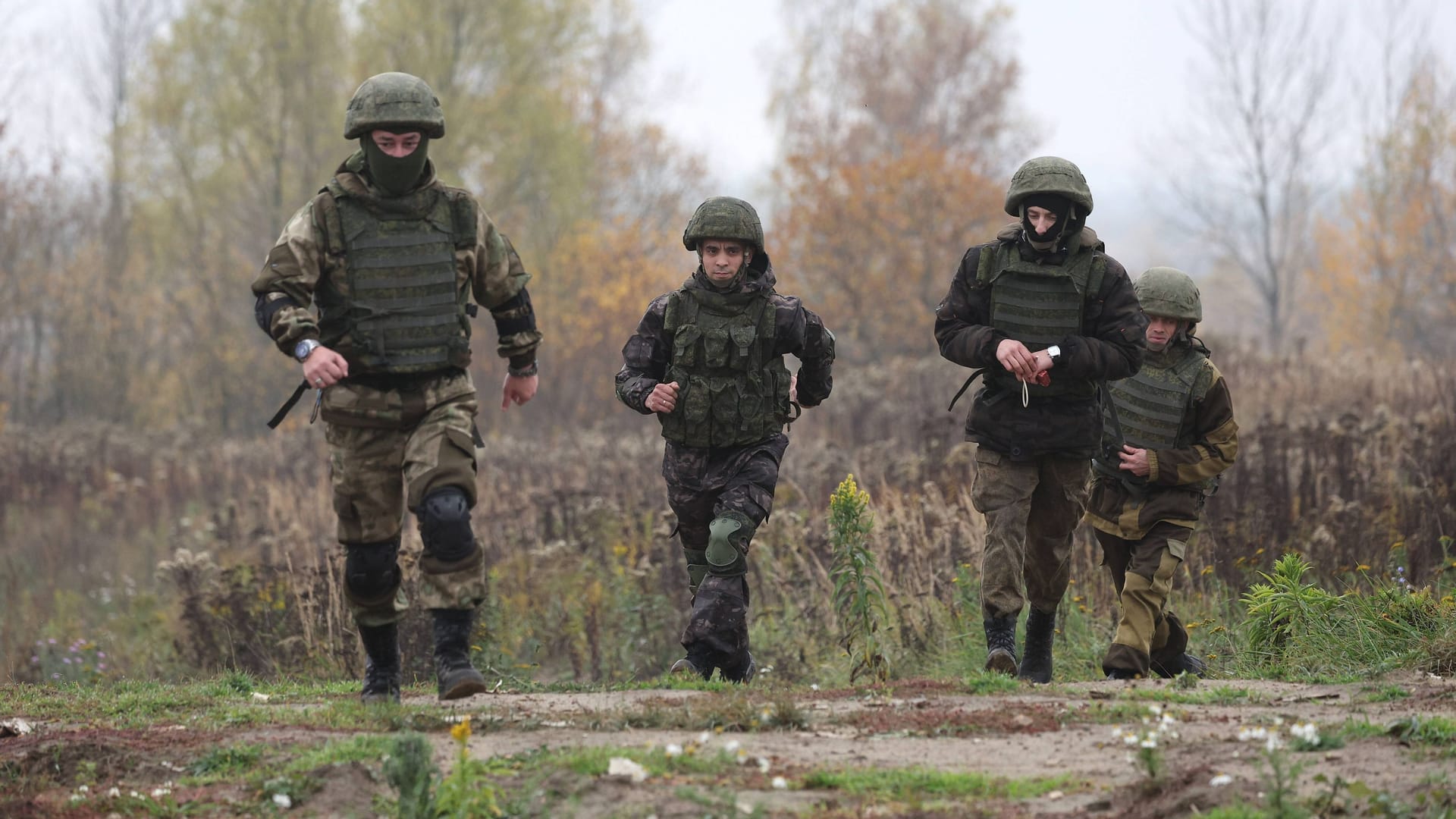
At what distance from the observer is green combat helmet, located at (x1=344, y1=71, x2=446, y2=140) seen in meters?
5.16

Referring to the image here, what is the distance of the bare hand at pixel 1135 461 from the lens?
618cm

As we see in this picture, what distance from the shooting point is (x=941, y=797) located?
13.0 ft

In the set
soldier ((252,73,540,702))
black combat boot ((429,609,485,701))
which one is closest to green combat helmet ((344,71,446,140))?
soldier ((252,73,540,702))

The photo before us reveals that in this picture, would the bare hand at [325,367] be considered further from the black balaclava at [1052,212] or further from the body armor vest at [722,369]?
the black balaclava at [1052,212]

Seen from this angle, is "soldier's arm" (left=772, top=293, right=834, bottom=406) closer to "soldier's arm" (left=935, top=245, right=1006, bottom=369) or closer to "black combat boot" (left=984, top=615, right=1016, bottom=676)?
"soldier's arm" (left=935, top=245, right=1006, bottom=369)

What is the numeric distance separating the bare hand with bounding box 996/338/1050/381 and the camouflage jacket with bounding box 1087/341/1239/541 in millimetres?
750

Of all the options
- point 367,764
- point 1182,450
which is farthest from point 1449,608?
point 367,764

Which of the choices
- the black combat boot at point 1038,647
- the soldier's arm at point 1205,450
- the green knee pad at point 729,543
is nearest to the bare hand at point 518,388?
the green knee pad at point 729,543

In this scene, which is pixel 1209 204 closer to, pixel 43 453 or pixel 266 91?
pixel 266 91

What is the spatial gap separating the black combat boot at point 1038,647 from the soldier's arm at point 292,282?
3.27m

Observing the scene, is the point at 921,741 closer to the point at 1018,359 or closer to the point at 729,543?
the point at 729,543

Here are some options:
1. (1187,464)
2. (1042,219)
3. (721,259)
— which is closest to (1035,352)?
(1042,219)

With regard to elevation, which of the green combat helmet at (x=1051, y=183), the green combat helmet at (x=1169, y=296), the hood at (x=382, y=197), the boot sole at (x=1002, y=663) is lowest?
the boot sole at (x=1002, y=663)

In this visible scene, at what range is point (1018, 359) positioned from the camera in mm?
5812
